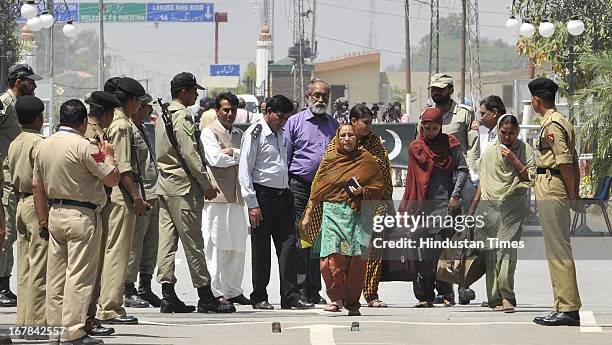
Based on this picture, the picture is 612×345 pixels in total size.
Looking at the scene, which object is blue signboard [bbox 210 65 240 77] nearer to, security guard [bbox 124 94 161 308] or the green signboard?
the green signboard

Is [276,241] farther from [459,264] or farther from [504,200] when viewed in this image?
[504,200]

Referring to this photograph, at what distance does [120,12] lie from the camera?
10875 cm

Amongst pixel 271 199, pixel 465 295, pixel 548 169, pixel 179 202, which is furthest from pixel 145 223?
pixel 548 169

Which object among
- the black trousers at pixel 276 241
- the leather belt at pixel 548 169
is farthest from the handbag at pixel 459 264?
the leather belt at pixel 548 169

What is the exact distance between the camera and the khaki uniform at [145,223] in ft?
42.9

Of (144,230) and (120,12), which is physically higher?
(120,12)

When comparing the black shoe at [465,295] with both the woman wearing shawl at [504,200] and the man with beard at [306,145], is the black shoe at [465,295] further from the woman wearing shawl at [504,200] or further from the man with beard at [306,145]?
A: the man with beard at [306,145]

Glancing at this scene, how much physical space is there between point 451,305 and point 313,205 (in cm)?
191

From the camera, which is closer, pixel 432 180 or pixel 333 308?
pixel 333 308

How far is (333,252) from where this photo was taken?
505 inches

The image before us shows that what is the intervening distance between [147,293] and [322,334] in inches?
120

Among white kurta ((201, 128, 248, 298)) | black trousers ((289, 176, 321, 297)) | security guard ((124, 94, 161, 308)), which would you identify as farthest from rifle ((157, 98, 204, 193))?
black trousers ((289, 176, 321, 297))

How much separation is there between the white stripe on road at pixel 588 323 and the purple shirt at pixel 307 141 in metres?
2.89

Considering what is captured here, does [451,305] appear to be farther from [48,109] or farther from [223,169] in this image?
[48,109]
